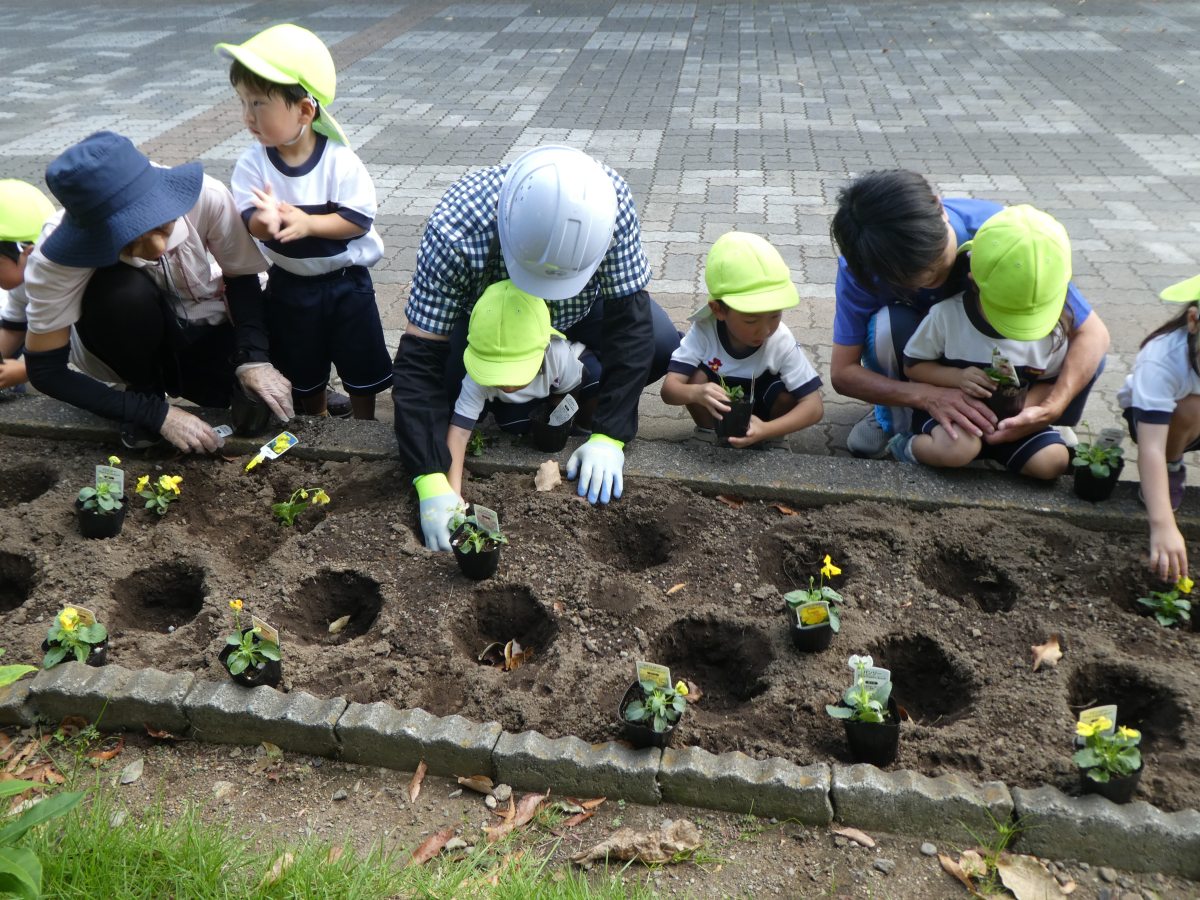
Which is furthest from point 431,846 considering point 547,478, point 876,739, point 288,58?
point 288,58

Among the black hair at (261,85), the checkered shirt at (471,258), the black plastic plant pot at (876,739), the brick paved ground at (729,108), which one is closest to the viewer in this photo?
the black plastic plant pot at (876,739)

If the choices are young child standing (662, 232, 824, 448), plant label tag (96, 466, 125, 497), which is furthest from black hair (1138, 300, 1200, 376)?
plant label tag (96, 466, 125, 497)

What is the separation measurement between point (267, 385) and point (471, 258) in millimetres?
1037

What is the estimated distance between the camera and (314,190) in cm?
355

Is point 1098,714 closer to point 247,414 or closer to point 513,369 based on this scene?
point 513,369

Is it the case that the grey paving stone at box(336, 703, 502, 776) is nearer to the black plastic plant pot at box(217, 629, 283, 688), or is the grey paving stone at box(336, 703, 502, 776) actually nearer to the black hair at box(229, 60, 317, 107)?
the black plastic plant pot at box(217, 629, 283, 688)

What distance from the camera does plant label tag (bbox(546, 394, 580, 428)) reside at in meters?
3.45

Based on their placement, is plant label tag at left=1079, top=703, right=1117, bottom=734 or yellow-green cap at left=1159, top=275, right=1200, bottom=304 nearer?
plant label tag at left=1079, top=703, right=1117, bottom=734

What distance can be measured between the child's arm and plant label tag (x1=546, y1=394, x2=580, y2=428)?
1.83 meters

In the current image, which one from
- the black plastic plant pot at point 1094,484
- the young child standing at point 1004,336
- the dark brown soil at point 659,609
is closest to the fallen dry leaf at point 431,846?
the dark brown soil at point 659,609

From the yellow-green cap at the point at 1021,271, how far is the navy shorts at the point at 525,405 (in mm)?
1397

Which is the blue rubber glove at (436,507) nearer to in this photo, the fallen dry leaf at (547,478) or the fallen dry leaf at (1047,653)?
the fallen dry leaf at (547,478)

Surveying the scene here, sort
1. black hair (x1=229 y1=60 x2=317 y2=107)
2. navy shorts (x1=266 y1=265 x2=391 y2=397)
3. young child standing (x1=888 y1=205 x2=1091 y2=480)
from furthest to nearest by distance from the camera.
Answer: navy shorts (x1=266 y1=265 x2=391 y2=397) < black hair (x1=229 y1=60 x2=317 y2=107) < young child standing (x1=888 y1=205 x2=1091 y2=480)

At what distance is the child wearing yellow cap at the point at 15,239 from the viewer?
3457 millimetres
